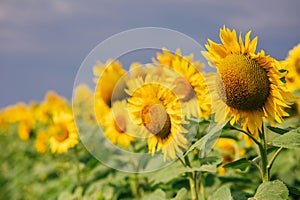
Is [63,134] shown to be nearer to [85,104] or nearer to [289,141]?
[85,104]

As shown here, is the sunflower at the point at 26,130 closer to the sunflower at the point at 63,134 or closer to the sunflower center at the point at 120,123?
the sunflower at the point at 63,134

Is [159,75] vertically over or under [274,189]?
over

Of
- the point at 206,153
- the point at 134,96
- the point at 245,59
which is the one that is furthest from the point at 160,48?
the point at 245,59

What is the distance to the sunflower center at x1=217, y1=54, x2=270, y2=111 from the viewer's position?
1582 millimetres

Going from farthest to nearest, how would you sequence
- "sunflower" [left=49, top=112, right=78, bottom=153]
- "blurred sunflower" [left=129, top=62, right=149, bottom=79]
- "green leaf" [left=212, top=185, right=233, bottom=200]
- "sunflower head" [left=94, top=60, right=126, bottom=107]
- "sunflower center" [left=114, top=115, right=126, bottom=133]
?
1. "sunflower" [left=49, top=112, right=78, bottom=153]
2. "sunflower head" [left=94, top=60, right=126, bottom=107]
3. "sunflower center" [left=114, top=115, right=126, bottom=133]
4. "blurred sunflower" [left=129, top=62, right=149, bottom=79]
5. "green leaf" [left=212, top=185, right=233, bottom=200]

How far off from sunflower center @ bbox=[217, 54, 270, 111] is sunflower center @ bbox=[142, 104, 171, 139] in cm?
28

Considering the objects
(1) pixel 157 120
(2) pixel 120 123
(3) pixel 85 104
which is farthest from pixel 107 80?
(1) pixel 157 120

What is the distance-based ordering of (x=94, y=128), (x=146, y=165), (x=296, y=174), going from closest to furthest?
Result: (x=146, y=165) → (x=296, y=174) → (x=94, y=128)

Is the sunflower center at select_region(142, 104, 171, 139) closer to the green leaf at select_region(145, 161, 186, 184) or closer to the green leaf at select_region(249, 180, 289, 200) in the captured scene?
the green leaf at select_region(145, 161, 186, 184)

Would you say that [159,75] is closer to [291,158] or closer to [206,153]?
[206,153]

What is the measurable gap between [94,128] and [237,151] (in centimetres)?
133

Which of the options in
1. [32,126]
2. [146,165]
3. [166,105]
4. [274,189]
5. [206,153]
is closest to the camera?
[274,189]

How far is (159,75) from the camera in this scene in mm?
2100

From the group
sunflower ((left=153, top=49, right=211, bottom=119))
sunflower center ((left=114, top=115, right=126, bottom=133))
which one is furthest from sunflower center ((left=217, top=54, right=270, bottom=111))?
sunflower center ((left=114, top=115, right=126, bottom=133))
